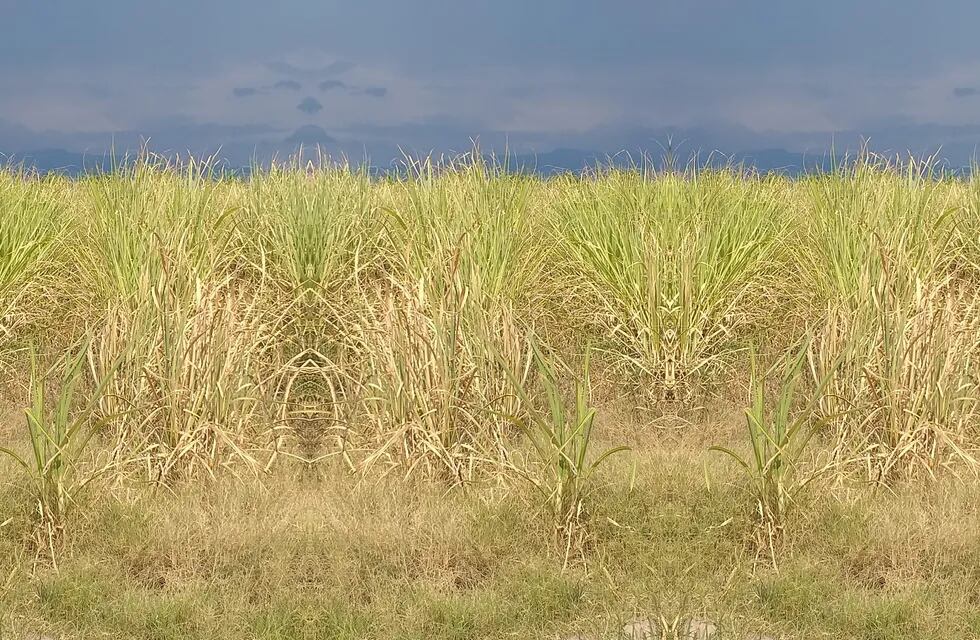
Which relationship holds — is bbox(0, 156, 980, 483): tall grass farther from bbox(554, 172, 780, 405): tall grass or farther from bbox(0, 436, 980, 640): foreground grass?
bbox(0, 436, 980, 640): foreground grass

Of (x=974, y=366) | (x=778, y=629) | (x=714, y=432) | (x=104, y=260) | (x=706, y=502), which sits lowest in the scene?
(x=778, y=629)

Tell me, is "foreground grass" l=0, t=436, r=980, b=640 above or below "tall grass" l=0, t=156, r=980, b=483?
below

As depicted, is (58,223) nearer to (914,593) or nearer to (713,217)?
(713,217)

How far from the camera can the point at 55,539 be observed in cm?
390

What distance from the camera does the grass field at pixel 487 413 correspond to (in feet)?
11.6

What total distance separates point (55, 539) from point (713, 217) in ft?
14.7

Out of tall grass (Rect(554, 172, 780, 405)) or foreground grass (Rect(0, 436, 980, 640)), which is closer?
foreground grass (Rect(0, 436, 980, 640))

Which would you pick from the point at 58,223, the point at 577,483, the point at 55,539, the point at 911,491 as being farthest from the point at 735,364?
the point at 58,223

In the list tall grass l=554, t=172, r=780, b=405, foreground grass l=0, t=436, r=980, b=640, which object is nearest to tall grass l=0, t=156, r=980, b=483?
tall grass l=554, t=172, r=780, b=405

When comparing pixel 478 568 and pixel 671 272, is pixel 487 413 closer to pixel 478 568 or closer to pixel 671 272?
pixel 478 568

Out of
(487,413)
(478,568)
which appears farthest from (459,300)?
(478,568)

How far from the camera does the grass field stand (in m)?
3.55

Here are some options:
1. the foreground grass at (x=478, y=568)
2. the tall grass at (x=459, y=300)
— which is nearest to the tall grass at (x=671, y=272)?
the tall grass at (x=459, y=300)

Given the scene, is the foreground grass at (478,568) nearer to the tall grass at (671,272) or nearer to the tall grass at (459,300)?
the tall grass at (459,300)
